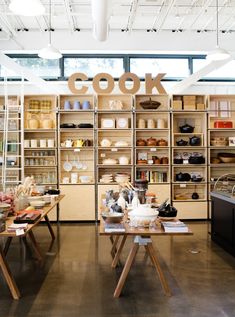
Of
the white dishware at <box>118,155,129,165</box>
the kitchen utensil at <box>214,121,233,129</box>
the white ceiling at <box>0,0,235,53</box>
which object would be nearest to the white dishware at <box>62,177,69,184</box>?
the white dishware at <box>118,155,129,165</box>

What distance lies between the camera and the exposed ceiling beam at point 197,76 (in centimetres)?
770

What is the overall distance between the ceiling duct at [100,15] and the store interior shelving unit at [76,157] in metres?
1.97

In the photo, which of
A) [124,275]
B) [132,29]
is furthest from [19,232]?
[132,29]

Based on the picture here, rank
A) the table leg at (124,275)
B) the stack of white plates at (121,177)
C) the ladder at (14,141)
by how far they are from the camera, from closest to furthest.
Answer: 1. the table leg at (124,275)
2. the ladder at (14,141)
3. the stack of white plates at (121,177)

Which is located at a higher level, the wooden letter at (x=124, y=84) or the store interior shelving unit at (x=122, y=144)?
the wooden letter at (x=124, y=84)

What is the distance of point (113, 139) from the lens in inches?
336

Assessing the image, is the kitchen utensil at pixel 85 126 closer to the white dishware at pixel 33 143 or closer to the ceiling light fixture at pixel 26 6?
the white dishware at pixel 33 143

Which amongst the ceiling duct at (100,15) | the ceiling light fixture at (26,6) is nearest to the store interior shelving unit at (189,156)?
the ceiling duct at (100,15)

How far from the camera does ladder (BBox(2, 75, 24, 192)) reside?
7996 millimetres

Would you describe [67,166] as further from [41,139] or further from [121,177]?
[121,177]

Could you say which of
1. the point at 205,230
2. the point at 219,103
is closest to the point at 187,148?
the point at 219,103

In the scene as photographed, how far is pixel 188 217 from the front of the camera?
8.22m

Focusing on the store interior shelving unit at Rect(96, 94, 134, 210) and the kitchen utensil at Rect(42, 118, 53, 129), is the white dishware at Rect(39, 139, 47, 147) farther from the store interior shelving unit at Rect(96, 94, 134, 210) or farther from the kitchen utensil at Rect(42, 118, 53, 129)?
the store interior shelving unit at Rect(96, 94, 134, 210)

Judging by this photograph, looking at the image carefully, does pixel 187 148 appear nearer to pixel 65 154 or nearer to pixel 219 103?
pixel 219 103
